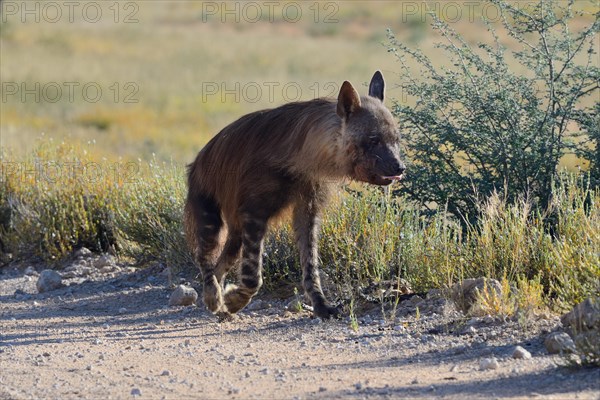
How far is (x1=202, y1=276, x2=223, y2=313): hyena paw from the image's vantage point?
31.0ft

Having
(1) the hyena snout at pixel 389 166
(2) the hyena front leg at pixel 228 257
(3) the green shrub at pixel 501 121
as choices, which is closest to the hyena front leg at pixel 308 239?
(2) the hyena front leg at pixel 228 257

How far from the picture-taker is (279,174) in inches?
356

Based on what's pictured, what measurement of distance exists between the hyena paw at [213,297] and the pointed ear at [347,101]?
6.76ft

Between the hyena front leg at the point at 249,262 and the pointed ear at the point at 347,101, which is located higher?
the pointed ear at the point at 347,101

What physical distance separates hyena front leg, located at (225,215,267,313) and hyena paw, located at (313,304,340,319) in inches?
23.3

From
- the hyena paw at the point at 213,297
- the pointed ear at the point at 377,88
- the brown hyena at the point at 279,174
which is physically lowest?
the hyena paw at the point at 213,297

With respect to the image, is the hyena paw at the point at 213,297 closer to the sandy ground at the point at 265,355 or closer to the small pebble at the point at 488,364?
the sandy ground at the point at 265,355

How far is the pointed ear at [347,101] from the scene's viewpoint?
8.60 meters

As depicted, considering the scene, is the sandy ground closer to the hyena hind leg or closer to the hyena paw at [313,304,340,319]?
the hyena paw at [313,304,340,319]

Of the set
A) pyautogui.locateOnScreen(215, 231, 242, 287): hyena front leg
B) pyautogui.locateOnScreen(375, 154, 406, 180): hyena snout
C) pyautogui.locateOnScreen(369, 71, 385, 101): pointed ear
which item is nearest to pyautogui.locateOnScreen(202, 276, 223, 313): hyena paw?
pyautogui.locateOnScreen(215, 231, 242, 287): hyena front leg

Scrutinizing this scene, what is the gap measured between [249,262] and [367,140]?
61.6 inches

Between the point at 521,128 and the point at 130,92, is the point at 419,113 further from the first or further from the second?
the point at 130,92

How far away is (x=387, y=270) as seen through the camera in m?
9.82

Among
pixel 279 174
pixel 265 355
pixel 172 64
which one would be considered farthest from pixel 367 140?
pixel 172 64
